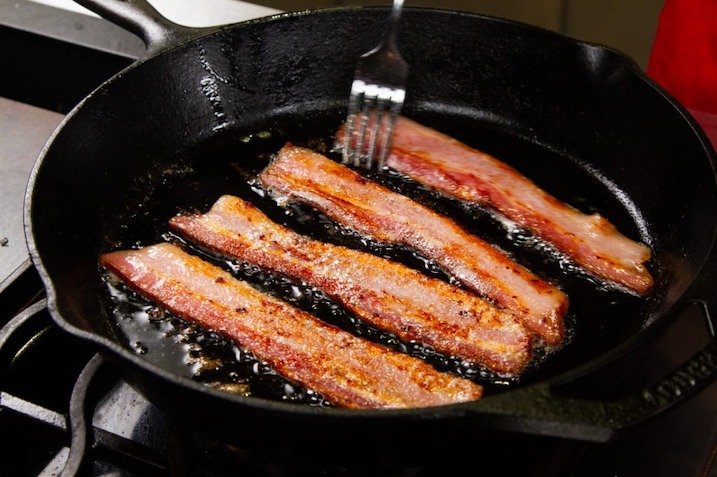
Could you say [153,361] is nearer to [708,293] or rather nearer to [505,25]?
[708,293]

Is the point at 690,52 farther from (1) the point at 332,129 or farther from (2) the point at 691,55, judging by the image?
(1) the point at 332,129

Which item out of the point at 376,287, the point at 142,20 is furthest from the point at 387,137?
the point at 142,20

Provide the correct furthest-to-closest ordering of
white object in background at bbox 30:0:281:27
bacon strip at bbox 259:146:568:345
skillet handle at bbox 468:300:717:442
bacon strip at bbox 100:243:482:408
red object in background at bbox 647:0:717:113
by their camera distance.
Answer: white object in background at bbox 30:0:281:27 → red object in background at bbox 647:0:717:113 → bacon strip at bbox 259:146:568:345 → bacon strip at bbox 100:243:482:408 → skillet handle at bbox 468:300:717:442

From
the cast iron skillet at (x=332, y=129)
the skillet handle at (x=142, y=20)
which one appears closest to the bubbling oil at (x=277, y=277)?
the cast iron skillet at (x=332, y=129)

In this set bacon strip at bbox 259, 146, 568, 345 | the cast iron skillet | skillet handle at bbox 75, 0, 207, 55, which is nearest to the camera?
the cast iron skillet

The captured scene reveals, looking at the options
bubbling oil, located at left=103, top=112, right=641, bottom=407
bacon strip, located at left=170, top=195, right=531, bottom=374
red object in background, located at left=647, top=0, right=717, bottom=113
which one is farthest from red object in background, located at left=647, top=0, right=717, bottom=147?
bacon strip, located at left=170, top=195, right=531, bottom=374

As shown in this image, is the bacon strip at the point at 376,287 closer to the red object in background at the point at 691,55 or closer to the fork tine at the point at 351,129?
the fork tine at the point at 351,129

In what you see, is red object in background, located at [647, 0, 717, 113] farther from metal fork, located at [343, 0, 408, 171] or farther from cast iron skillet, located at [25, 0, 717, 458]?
metal fork, located at [343, 0, 408, 171]

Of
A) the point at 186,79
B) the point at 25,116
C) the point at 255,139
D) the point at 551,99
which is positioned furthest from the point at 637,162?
the point at 25,116
